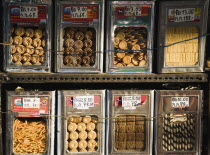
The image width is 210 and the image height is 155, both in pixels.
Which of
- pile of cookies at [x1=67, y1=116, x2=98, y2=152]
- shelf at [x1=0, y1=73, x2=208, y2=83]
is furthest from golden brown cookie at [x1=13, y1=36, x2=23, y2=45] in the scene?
pile of cookies at [x1=67, y1=116, x2=98, y2=152]

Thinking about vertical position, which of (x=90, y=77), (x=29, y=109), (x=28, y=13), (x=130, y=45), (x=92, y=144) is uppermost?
(x=28, y=13)

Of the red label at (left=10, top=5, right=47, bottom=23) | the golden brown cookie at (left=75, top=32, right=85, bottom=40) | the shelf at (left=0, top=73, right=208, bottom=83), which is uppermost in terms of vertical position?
the red label at (left=10, top=5, right=47, bottom=23)

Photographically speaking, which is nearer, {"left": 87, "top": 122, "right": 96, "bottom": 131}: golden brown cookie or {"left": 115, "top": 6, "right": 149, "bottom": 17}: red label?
{"left": 115, "top": 6, "right": 149, "bottom": 17}: red label

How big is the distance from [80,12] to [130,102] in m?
0.82

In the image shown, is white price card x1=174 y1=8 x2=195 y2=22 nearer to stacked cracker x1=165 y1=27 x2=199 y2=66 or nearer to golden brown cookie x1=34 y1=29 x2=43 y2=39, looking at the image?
stacked cracker x1=165 y1=27 x2=199 y2=66

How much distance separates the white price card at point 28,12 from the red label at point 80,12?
227 mm

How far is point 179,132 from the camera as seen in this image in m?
2.21

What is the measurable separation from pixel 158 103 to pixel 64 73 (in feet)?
2.66

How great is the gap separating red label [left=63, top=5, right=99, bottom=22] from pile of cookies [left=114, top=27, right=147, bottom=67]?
25 centimetres

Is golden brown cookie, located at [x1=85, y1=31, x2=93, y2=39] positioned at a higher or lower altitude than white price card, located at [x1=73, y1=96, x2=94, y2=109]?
higher

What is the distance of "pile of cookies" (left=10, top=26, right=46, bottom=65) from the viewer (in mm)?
2088

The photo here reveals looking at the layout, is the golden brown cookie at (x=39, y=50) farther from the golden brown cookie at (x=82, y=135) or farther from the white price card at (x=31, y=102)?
the golden brown cookie at (x=82, y=135)

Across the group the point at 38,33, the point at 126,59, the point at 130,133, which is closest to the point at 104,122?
the point at 130,133

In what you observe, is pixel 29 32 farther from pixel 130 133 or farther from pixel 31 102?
pixel 130 133
